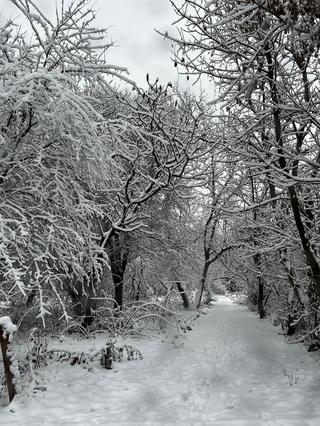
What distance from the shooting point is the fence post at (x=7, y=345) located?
17.2ft

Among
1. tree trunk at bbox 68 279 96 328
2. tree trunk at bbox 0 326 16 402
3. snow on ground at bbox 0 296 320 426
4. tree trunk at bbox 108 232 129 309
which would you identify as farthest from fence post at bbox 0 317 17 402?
tree trunk at bbox 108 232 129 309

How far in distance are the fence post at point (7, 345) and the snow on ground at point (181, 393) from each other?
26 cm

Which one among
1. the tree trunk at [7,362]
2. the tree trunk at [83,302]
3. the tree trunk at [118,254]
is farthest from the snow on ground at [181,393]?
the tree trunk at [118,254]

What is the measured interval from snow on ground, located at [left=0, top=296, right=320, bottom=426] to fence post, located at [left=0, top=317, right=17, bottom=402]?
257 millimetres

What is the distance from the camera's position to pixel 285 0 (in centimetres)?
347

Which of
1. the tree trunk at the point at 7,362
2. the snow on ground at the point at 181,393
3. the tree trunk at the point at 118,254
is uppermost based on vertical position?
the tree trunk at the point at 118,254

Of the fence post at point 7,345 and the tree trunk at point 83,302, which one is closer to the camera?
the fence post at point 7,345

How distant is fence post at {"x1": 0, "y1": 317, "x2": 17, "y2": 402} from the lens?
17.2ft

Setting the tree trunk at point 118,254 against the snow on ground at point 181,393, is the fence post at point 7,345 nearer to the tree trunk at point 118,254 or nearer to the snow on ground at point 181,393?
the snow on ground at point 181,393

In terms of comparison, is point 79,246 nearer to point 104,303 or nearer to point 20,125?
point 20,125

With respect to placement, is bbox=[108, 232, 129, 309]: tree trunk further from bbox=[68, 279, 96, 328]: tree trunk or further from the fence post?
the fence post

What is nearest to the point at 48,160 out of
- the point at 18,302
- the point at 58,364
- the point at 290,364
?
the point at 58,364

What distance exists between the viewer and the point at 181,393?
6395mm

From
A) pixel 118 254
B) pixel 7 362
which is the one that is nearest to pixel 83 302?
pixel 118 254
